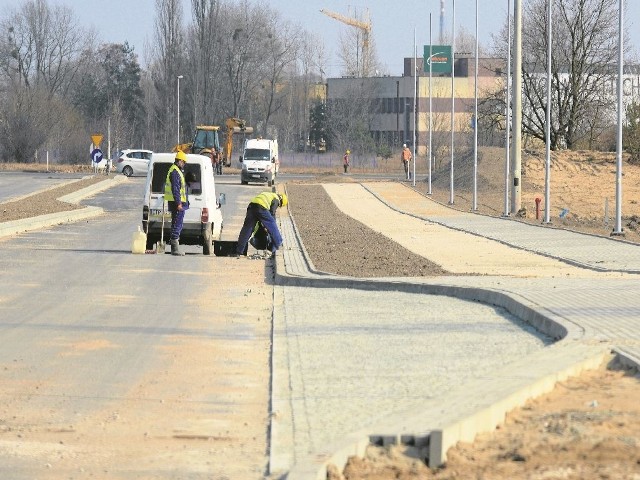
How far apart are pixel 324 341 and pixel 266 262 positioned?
37.7ft

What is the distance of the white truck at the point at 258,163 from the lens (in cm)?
7319

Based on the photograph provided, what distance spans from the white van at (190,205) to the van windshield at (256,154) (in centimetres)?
4646

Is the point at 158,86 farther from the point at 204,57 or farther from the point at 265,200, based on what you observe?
the point at 265,200

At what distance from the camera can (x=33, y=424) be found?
31.8 ft

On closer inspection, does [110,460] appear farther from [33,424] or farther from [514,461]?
[514,461]

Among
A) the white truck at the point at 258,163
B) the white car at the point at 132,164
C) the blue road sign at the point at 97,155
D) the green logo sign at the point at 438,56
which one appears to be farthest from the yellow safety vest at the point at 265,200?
the white car at the point at 132,164

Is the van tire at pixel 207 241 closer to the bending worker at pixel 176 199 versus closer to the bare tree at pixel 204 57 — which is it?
the bending worker at pixel 176 199

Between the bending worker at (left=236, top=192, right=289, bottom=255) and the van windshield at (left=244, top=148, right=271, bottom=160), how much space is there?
159 feet

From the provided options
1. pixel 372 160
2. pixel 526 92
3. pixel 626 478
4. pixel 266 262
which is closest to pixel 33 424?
pixel 626 478

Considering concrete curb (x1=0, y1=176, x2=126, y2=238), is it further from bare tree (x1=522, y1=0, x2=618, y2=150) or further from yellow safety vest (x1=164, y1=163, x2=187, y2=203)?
bare tree (x1=522, y1=0, x2=618, y2=150)

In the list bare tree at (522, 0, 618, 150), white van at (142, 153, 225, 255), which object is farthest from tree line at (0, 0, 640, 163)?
white van at (142, 153, 225, 255)

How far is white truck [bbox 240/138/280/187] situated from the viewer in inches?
2881

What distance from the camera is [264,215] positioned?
2606cm

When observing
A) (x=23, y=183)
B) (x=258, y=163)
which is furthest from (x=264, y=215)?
(x=258, y=163)
